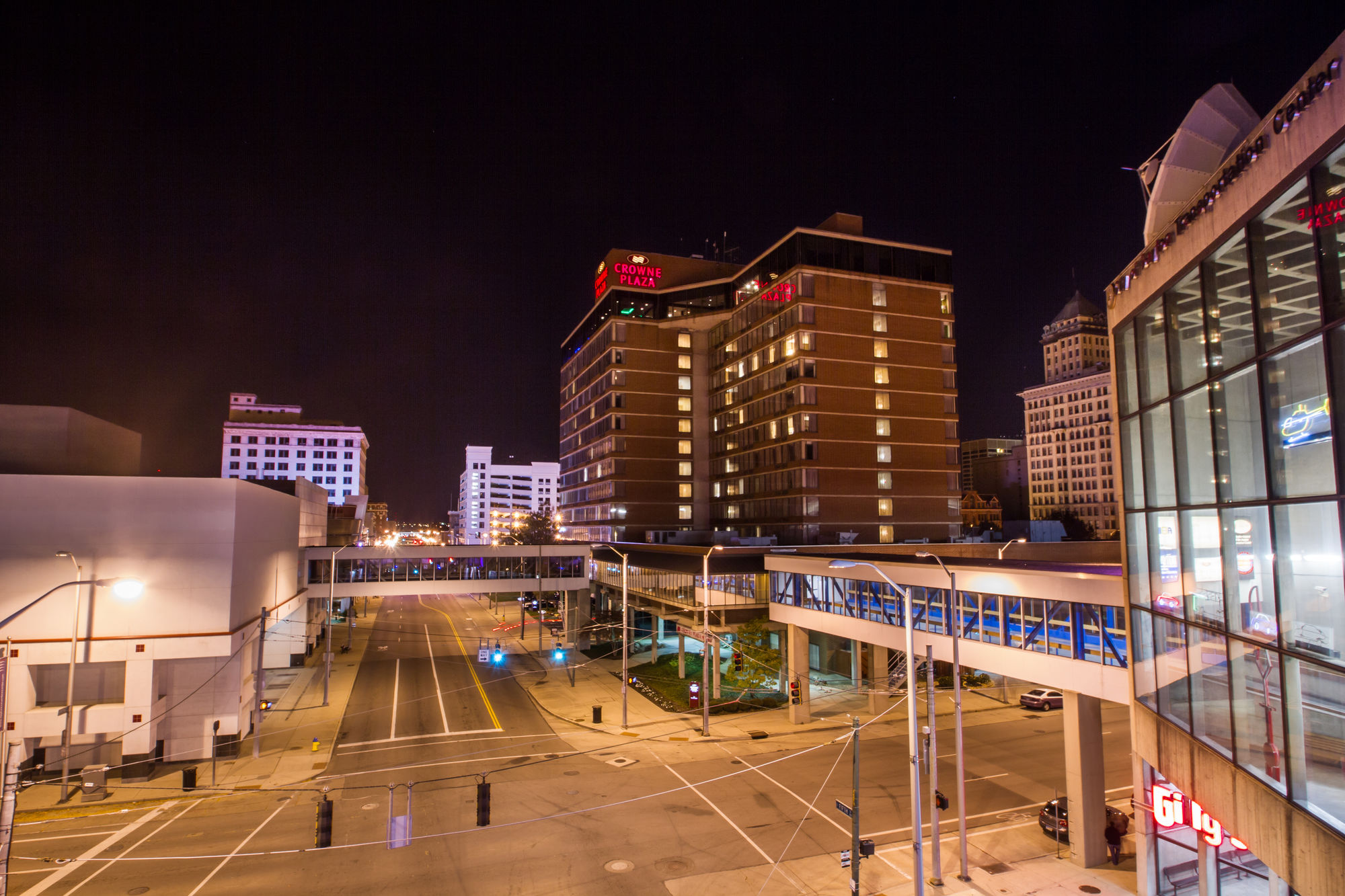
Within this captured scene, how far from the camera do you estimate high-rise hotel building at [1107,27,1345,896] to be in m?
9.87

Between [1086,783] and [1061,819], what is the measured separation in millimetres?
2685

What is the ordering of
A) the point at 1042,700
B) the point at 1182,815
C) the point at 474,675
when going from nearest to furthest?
the point at 1182,815 < the point at 1042,700 < the point at 474,675

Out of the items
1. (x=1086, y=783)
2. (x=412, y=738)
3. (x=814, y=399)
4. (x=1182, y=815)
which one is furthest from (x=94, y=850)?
(x=814, y=399)

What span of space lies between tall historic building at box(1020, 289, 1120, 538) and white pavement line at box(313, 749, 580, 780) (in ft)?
516

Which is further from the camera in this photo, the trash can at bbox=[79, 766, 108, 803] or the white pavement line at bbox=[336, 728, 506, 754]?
the white pavement line at bbox=[336, 728, 506, 754]

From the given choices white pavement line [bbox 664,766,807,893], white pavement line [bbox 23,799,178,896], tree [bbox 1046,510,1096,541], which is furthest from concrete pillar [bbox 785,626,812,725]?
tree [bbox 1046,510,1096,541]

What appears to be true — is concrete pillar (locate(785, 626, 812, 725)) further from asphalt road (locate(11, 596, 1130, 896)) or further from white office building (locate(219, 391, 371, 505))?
white office building (locate(219, 391, 371, 505))

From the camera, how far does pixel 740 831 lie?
25344 millimetres

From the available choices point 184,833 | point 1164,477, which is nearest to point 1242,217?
point 1164,477

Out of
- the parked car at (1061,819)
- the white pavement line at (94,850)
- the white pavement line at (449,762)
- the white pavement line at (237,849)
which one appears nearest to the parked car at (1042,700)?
the parked car at (1061,819)

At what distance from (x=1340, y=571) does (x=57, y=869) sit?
107 ft

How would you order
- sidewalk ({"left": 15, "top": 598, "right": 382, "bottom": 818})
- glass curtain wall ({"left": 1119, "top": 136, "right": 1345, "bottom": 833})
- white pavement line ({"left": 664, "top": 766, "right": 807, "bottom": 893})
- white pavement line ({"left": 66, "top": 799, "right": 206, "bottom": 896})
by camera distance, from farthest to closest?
1. sidewalk ({"left": 15, "top": 598, "right": 382, "bottom": 818})
2. white pavement line ({"left": 664, "top": 766, "right": 807, "bottom": 893})
3. white pavement line ({"left": 66, "top": 799, "right": 206, "bottom": 896})
4. glass curtain wall ({"left": 1119, "top": 136, "right": 1345, "bottom": 833})

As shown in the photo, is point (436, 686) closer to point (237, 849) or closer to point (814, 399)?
point (237, 849)

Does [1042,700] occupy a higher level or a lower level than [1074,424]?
lower
